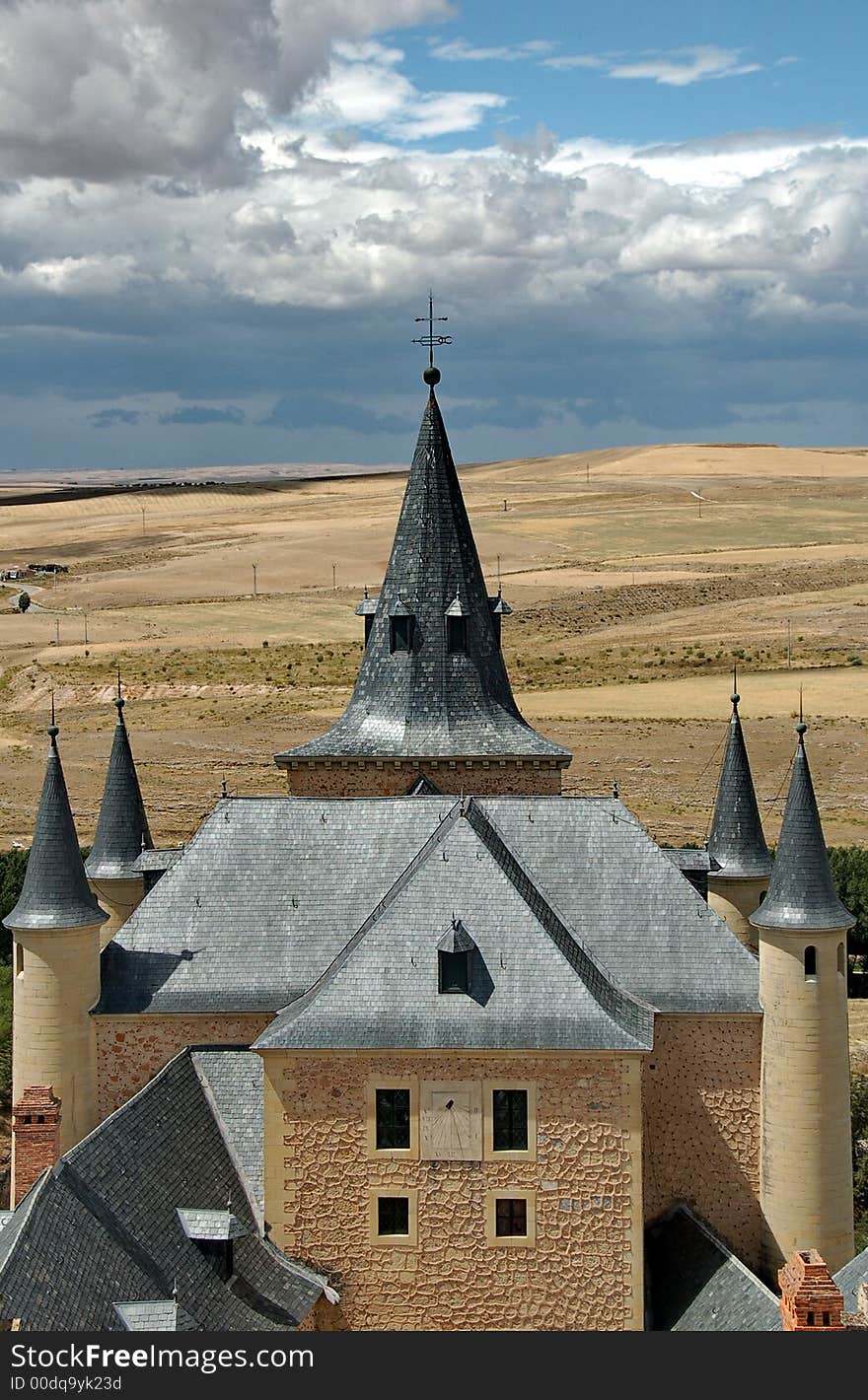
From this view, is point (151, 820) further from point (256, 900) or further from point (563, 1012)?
point (563, 1012)

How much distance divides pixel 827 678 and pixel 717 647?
14.7m

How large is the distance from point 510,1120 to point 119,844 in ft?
49.7

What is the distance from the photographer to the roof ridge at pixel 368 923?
Result: 29.2m

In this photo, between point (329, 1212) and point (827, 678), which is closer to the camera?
point (329, 1212)

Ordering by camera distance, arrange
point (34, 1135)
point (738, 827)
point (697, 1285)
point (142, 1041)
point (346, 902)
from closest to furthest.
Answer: point (697, 1285), point (34, 1135), point (142, 1041), point (346, 902), point (738, 827)

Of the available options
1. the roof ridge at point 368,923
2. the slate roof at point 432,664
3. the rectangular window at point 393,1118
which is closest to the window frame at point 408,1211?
the rectangular window at point 393,1118

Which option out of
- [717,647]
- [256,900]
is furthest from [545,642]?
[256,900]

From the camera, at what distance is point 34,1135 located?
2962cm

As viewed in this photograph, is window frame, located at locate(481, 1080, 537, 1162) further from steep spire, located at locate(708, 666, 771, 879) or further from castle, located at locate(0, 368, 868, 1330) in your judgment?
steep spire, located at locate(708, 666, 771, 879)

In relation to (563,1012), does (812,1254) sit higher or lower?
lower

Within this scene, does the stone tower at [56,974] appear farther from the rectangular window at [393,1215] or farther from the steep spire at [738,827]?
the steep spire at [738,827]

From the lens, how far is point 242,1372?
64.1ft

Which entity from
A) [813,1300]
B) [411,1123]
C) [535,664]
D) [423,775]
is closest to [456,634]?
[423,775]

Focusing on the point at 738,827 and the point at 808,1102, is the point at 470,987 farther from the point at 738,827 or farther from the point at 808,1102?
the point at 738,827
